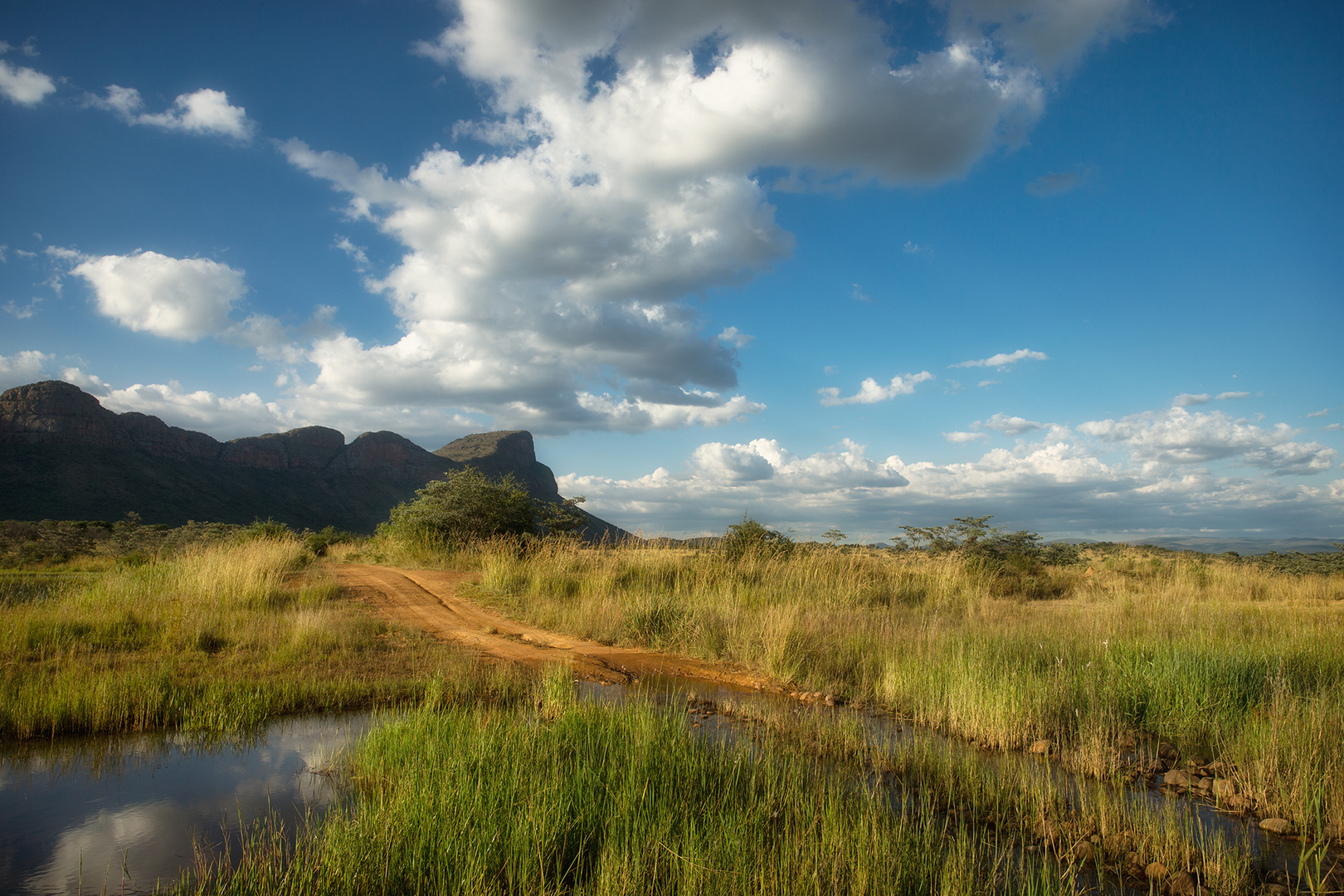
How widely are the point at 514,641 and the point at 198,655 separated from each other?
4.09m

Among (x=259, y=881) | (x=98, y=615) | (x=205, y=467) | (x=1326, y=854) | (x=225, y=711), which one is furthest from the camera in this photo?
(x=205, y=467)

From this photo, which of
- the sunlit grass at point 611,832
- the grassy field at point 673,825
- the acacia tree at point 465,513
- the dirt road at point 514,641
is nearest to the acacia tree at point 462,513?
the acacia tree at point 465,513

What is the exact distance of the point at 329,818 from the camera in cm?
375

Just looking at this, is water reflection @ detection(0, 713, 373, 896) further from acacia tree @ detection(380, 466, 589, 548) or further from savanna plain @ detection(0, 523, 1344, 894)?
acacia tree @ detection(380, 466, 589, 548)

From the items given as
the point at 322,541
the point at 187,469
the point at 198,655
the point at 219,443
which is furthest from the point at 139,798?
the point at 219,443

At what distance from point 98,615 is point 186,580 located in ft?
9.67

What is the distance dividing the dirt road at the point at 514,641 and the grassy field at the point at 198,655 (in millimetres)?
671

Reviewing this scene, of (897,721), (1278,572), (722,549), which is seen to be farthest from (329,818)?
(1278,572)

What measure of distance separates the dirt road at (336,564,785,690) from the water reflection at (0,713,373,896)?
304 cm

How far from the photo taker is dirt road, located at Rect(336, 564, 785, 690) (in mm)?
8203

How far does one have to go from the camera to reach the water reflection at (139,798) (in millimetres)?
3328

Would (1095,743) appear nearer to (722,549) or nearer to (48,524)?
(722,549)

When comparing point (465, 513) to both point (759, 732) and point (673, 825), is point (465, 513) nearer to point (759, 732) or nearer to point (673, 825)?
point (759, 732)

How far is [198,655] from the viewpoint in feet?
26.4
